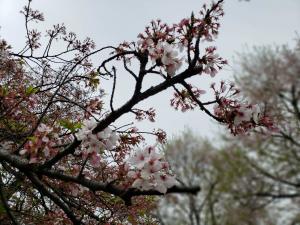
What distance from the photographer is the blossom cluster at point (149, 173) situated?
189 centimetres

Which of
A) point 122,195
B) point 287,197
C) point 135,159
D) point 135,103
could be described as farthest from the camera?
point 287,197

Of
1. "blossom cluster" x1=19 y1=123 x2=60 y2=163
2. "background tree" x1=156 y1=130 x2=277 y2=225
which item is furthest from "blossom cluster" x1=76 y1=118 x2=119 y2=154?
"background tree" x1=156 y1=130 x2=277 y2=225

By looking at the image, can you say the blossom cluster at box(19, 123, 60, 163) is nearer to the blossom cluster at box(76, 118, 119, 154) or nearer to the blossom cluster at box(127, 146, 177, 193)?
the blossom cluster at box(76, 118, 119, 154)

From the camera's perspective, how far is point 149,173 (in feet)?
6.64

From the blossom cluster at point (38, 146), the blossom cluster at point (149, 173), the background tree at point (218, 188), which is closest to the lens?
the blossom cluster at point (149, 173)

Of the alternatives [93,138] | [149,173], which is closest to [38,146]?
[93,138]

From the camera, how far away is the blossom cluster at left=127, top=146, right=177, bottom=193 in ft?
6.19

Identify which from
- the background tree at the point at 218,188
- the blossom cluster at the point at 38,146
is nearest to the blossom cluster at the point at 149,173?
the blossom cluster at the point at 38,146

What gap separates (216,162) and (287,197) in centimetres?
305

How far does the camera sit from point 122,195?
191cm

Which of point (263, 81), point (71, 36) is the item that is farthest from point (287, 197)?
point (71, 36)

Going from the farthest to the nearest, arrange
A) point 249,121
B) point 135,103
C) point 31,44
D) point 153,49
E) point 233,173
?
point 233,173 → point 31,44 → point 249,121 → point 153,49 → point 135,103

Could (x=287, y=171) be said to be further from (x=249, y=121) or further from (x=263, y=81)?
(x=249, y=121)

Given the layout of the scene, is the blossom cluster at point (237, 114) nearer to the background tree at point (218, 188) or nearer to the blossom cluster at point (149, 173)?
the blossom cluster at point (149, 173)
